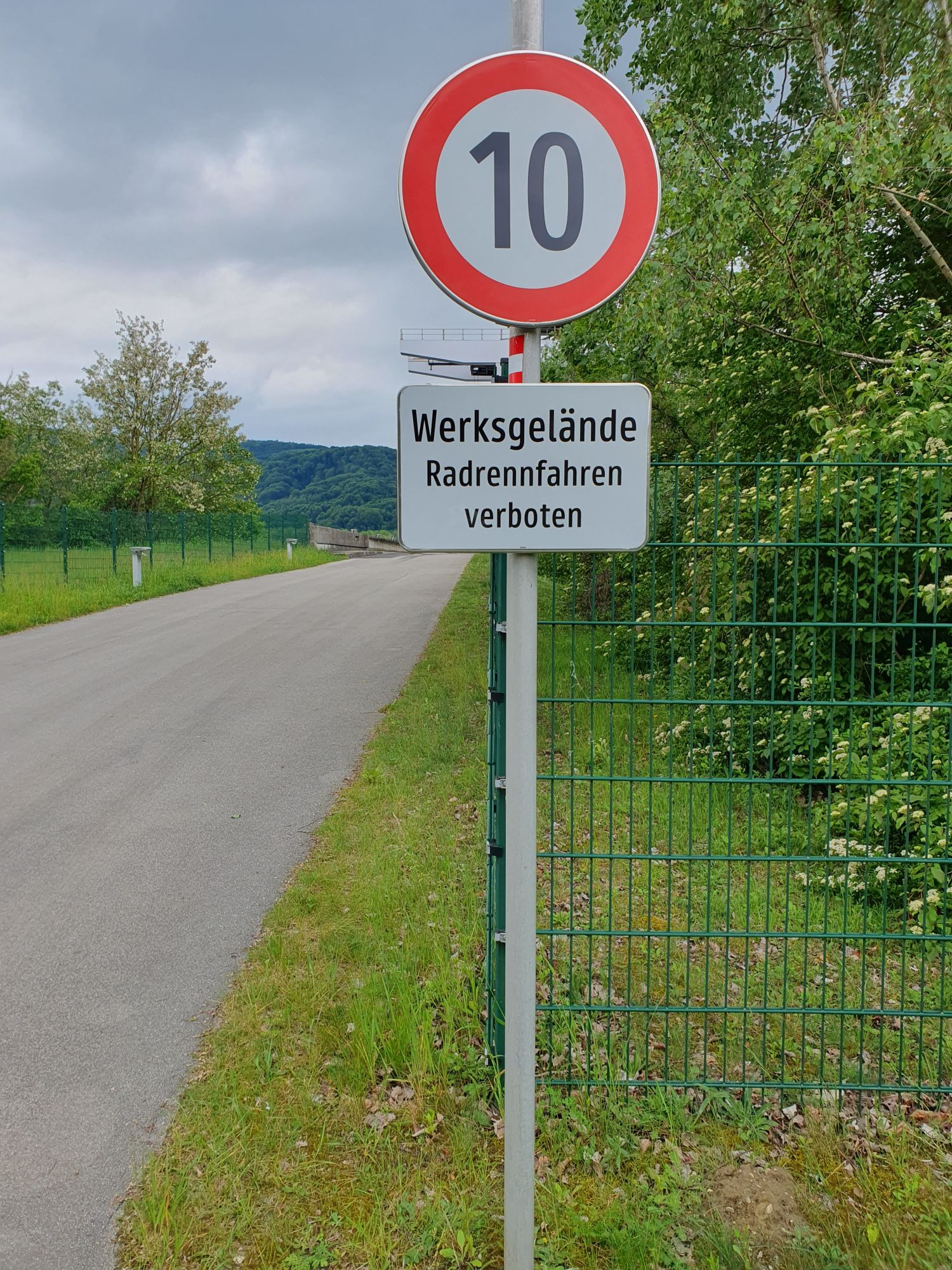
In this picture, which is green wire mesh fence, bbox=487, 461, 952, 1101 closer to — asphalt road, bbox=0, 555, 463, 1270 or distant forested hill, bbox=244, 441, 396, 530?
asphalt road, bbox=0, 555, 463, 1270

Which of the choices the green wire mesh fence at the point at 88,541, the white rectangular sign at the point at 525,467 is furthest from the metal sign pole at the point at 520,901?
the green wire mesh fence at the point at 88,541

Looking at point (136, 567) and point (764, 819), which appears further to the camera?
point (136, 567)

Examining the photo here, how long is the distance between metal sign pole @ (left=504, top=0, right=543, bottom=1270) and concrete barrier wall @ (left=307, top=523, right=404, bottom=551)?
37.1m

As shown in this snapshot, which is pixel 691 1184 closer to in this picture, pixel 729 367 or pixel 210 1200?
pixel 210 1200

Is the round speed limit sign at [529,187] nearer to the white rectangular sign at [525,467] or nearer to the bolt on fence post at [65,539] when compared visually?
the white rectangular sign at [525,467]

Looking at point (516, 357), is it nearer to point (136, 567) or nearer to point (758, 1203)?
point (758, 1203)

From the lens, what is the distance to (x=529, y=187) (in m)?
2.04

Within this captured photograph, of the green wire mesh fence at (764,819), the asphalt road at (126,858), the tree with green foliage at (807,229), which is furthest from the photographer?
the tree with green foliage at (807,229)

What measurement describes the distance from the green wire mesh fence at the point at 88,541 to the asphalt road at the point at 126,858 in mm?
6889

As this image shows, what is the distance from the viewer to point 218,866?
4930mm

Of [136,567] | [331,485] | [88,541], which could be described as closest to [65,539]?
[88,541]

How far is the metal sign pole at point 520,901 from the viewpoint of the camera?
2127mm

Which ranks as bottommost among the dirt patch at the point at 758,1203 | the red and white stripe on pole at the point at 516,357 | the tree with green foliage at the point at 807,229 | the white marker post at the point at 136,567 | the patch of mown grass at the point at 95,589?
the dirt patch at the point at 758,1203

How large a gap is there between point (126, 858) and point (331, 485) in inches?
2566
